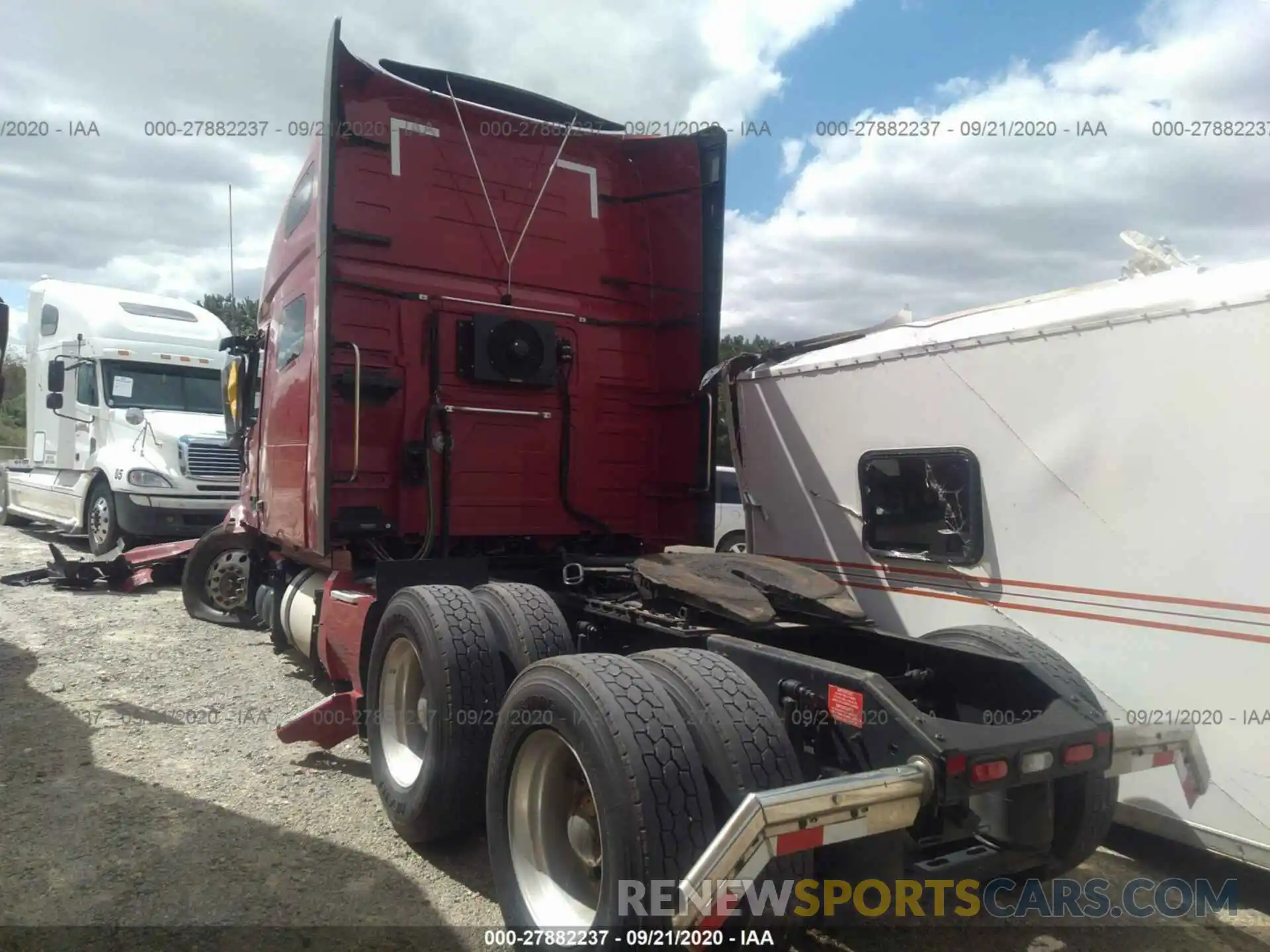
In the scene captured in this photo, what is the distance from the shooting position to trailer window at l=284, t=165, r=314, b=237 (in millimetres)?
5445

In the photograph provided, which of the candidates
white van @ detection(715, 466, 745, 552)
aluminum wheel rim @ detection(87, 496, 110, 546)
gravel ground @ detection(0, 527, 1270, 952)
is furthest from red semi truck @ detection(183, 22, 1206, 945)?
white van @ detection(715, 466, 745, 552)

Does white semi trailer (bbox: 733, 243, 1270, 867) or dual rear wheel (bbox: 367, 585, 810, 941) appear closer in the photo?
dual rear wheel (bbox: 367, 585, 810, 941)

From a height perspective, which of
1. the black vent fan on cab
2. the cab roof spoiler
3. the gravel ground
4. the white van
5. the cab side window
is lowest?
the gravel ground

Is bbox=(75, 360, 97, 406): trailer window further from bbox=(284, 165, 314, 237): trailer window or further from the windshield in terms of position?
bbox=(284, 165, 314, 237): trailer window

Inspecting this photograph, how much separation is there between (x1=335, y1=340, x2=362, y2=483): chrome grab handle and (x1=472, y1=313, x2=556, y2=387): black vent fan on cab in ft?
2.27

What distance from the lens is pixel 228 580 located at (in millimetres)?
8328

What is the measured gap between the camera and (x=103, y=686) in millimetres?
6238

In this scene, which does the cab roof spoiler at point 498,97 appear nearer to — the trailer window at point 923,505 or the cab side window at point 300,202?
the cab side window at point 300,202

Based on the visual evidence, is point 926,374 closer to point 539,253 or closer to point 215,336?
point 539,253

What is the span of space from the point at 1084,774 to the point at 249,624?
289 inches

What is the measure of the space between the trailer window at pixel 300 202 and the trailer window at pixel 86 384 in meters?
7.35

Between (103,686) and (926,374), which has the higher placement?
(926,374)

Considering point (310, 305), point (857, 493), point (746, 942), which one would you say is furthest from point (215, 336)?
point (746, 942)

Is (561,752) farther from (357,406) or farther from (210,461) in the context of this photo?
(210,461)
